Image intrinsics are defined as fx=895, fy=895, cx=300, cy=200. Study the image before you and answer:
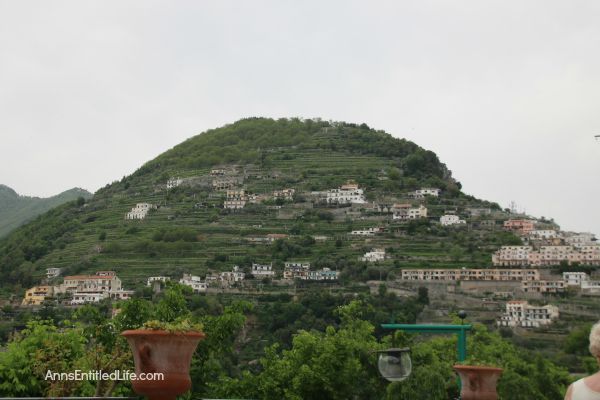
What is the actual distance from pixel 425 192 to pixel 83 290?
49433 millimetres

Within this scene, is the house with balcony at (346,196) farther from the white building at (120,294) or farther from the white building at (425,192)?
the white building at (120,294)

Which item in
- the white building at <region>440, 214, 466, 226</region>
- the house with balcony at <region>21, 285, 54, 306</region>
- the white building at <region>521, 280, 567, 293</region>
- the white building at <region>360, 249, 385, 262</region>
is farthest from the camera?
the white building at <region>440, 214, 466, 226</region>

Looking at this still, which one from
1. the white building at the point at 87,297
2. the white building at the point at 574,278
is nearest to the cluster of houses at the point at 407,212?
the white building at the point at 574,278

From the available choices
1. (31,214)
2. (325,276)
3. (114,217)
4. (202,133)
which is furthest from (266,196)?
(31,214)

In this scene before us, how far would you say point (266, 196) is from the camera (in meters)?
121

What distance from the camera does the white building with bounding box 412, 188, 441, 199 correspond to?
12056cm

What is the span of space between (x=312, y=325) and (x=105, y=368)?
68801mm

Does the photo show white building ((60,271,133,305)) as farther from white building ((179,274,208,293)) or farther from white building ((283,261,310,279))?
white building ((283,261,310,279))

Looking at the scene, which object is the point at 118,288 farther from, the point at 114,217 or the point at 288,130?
the point at 288,130

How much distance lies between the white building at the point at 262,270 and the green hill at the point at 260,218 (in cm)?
113

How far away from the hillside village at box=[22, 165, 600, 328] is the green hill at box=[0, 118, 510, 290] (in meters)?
0.50

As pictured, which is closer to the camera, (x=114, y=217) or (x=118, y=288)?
(x=118, y=288)

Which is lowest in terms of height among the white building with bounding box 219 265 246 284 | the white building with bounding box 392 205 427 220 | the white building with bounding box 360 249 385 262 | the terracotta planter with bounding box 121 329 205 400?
the white building with bounding box 219 265 246 284

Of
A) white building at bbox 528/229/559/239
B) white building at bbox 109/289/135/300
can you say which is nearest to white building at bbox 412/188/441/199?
white building at bbox 528/229/559/239
